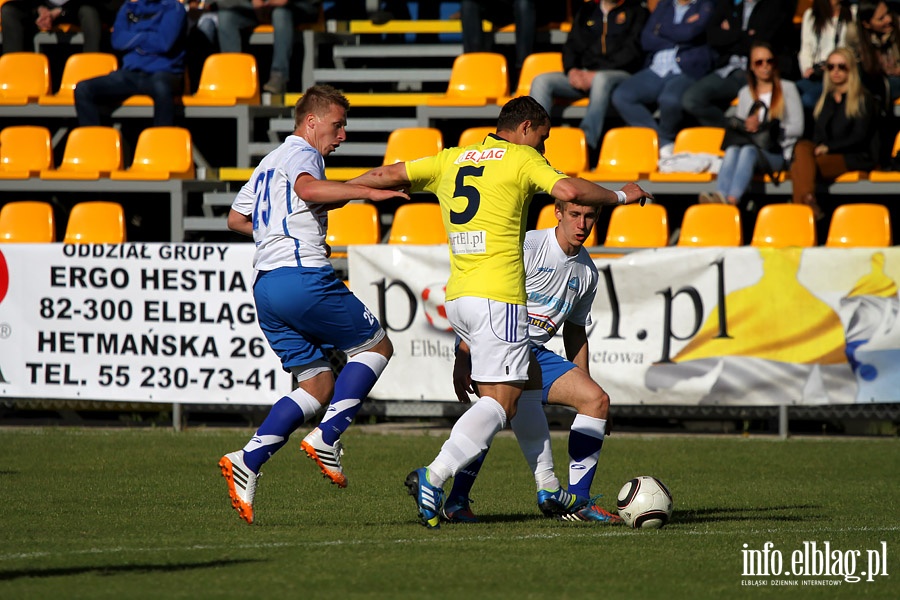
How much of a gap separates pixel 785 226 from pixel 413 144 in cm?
407

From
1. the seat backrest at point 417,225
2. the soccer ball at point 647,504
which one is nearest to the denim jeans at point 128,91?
the seat backrest at point 417,225

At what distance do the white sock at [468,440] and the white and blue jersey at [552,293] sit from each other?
2.98ft

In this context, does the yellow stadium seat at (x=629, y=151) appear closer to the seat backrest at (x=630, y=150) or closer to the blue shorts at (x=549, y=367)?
the seat backrest at (x=630, y=150)

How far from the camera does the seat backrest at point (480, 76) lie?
50.3 ft

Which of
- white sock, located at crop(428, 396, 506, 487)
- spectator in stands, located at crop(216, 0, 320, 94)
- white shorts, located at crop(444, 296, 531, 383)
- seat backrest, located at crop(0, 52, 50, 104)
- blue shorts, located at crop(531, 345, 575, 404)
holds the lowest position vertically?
white sock, located at crop(428, 396, 506, 487)

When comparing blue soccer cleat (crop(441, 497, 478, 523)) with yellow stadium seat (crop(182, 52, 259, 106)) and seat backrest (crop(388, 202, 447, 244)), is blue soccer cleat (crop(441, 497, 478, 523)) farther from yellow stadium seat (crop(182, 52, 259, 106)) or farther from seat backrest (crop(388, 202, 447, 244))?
yellow stadium seat (crop(182, 52, 259, 106))

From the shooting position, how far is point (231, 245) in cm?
1167

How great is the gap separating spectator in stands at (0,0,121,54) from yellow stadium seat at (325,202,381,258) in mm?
5227

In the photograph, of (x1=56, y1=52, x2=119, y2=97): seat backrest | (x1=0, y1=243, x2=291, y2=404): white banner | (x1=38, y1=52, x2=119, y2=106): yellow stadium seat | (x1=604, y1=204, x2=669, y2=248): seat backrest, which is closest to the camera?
(x1=0, y1=243, x2=291, y2=404): white banner

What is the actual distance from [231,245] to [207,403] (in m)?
1.44

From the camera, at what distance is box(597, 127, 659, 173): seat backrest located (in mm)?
14023

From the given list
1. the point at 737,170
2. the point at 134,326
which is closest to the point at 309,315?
the point at 134,326

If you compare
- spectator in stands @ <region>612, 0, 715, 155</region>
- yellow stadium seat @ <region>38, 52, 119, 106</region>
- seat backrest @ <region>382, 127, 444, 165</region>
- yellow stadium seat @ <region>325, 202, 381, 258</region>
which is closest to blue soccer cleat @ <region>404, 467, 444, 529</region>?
yellow stadium seat @ <region>325, 202, 381, 258</region>

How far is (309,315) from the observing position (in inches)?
267
